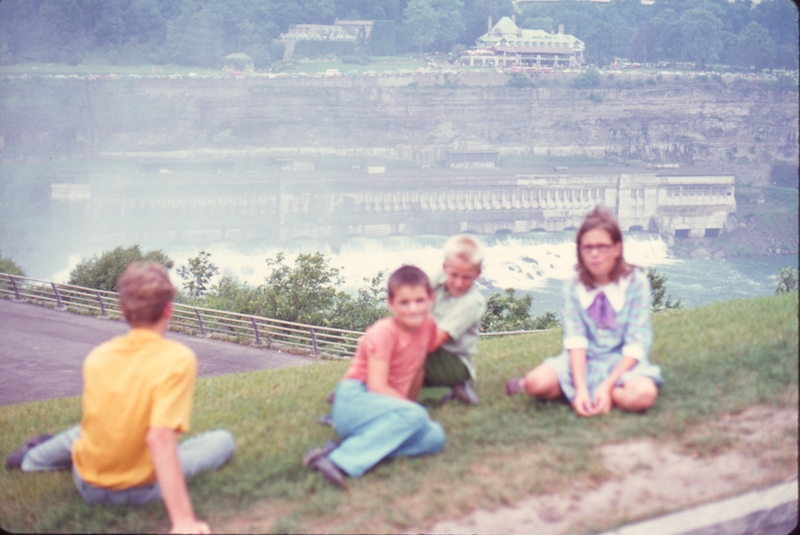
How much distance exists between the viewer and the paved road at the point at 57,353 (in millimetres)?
11000

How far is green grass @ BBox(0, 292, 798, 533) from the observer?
10.6 ft

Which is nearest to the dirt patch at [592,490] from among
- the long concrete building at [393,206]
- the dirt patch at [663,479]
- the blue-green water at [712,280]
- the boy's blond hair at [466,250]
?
the dirt patch at [663,479]

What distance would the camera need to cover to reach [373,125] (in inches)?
3760

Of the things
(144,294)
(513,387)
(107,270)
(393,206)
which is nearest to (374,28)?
(393,206)

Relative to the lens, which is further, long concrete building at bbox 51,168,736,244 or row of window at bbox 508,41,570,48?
row of window at bbox 508,41,570,48

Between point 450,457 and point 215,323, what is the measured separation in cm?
1175

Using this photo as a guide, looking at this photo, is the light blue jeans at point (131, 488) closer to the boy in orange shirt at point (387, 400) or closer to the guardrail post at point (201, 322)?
the boy in orange shirt at point (387, 400)

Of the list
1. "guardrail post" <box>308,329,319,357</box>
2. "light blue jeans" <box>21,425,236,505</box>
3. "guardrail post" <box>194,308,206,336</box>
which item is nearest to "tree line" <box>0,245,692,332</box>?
"guardrail post" <box>308,329,319,357</box>

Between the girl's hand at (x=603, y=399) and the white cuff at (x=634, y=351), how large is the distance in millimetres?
166

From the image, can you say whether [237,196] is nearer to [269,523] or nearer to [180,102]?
[180,102]

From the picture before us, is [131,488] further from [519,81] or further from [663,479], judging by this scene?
[519,81]

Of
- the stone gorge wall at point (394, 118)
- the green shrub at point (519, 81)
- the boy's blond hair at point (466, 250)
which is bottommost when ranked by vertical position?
the boy's blond hair at point (466, 250)

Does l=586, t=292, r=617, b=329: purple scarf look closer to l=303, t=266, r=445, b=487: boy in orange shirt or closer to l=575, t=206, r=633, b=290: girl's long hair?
l=575, t=206, r=633, b=290: girl's long hair

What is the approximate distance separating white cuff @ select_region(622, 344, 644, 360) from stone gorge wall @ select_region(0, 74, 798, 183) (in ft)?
295
